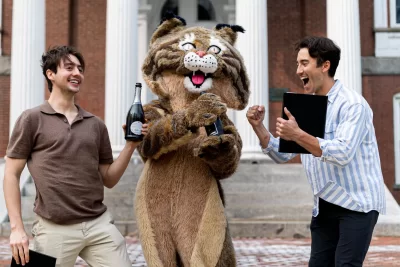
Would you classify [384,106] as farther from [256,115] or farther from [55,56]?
[55,56]

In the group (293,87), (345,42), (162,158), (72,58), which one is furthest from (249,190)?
(72,58)

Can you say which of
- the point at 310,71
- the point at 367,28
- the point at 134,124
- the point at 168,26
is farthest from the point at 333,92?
the point at 367,28

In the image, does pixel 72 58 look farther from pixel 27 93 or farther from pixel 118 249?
pixel 27 93

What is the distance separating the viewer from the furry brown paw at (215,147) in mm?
3039

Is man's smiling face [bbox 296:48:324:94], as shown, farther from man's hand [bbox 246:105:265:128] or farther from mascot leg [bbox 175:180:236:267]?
mascot leg [bbox 175:180:236:267]

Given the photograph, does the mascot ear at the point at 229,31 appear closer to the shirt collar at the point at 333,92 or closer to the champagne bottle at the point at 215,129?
the champagne bottle at the point at 215,129

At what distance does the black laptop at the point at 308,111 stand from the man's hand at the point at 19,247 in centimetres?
153

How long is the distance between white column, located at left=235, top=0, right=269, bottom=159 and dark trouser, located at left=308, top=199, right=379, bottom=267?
791 centimetres

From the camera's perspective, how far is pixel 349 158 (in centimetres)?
249

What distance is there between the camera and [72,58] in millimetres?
3027

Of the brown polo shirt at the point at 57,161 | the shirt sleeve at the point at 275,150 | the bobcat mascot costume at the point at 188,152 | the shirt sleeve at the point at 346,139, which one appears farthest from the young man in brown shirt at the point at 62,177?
the shirt sleeve at the point at 346,139

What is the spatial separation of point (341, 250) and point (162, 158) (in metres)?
1.37

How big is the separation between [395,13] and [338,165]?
12.9 metres

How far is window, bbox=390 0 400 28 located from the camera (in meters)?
13.9
